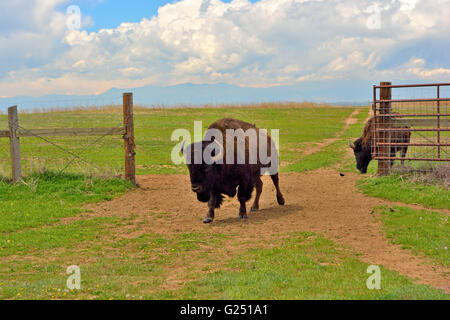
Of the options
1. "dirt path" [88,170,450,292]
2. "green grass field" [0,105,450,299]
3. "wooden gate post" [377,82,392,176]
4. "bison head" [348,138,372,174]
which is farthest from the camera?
"bison head" [348,138,372,174]

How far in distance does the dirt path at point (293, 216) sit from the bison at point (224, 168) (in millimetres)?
568

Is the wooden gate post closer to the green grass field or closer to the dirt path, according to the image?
the green grass field

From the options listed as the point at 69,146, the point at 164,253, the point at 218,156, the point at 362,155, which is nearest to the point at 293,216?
the point at 218,156

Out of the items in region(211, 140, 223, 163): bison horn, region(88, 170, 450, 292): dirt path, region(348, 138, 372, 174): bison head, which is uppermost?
region(211, 140, 223, 163): bison horn

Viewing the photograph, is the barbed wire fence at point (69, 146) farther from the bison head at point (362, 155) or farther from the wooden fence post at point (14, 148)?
the bison head at point (362, 155)

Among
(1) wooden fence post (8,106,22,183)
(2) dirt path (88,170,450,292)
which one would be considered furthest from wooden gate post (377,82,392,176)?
(1) wooden fence post (8,106,22,183)

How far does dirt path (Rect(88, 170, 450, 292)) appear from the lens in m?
7.65

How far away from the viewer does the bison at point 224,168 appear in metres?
9.68

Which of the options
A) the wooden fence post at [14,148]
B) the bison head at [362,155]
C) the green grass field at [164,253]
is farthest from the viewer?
the bison head at [362,155]

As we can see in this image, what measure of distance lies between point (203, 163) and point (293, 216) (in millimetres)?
2670

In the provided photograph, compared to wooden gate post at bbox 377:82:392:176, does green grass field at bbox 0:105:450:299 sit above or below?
below

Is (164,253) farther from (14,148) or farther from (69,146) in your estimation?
(69,146)

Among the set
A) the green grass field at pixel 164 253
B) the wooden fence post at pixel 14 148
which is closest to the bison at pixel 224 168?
the green grass field at pixel 164 253

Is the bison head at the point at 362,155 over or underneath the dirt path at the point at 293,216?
over
